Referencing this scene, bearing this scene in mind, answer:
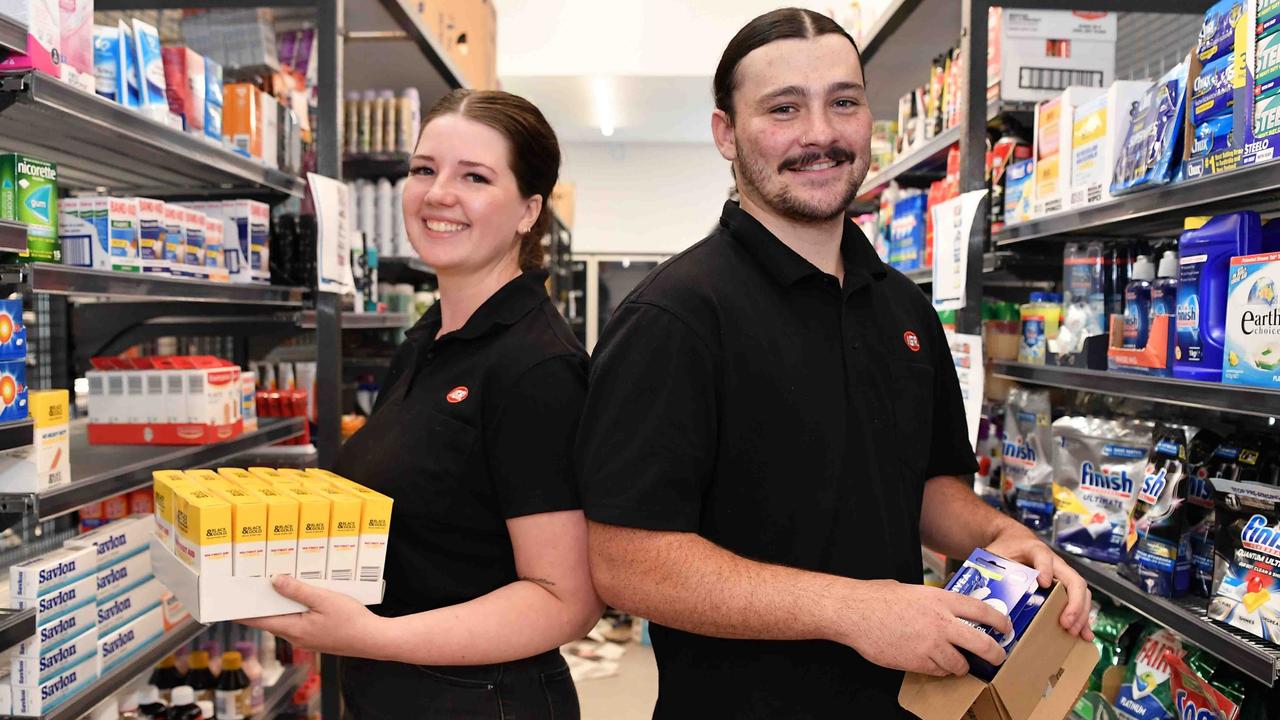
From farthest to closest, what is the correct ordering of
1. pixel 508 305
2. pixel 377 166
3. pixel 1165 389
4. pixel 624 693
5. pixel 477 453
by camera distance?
1. pixel 624 693
2. pixel 377 166
3. pixel 1165 389
4. pixel 508 305
5. pixel 477 453

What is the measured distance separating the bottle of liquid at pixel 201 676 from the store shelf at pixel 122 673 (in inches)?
5.9

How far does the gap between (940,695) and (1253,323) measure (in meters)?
1.00

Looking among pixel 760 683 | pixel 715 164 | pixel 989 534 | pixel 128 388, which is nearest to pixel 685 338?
pixel 760 683

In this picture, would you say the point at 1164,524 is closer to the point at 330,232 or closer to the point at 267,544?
the point at 267,544

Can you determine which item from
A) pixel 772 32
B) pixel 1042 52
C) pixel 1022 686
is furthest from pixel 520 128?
pixel 1042 52

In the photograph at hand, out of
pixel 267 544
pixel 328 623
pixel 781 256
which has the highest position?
pixel 781 256

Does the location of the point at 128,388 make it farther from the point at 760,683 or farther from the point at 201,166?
the point at 760,683

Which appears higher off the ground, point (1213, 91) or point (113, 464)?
point (1213, 91)

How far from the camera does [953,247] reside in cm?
279

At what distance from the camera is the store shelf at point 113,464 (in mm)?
1869

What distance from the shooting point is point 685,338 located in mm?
1460

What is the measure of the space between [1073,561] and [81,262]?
2.49 m

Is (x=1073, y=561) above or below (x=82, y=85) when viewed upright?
below

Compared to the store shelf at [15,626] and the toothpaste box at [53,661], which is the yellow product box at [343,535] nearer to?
the store shelf at [15,626]
